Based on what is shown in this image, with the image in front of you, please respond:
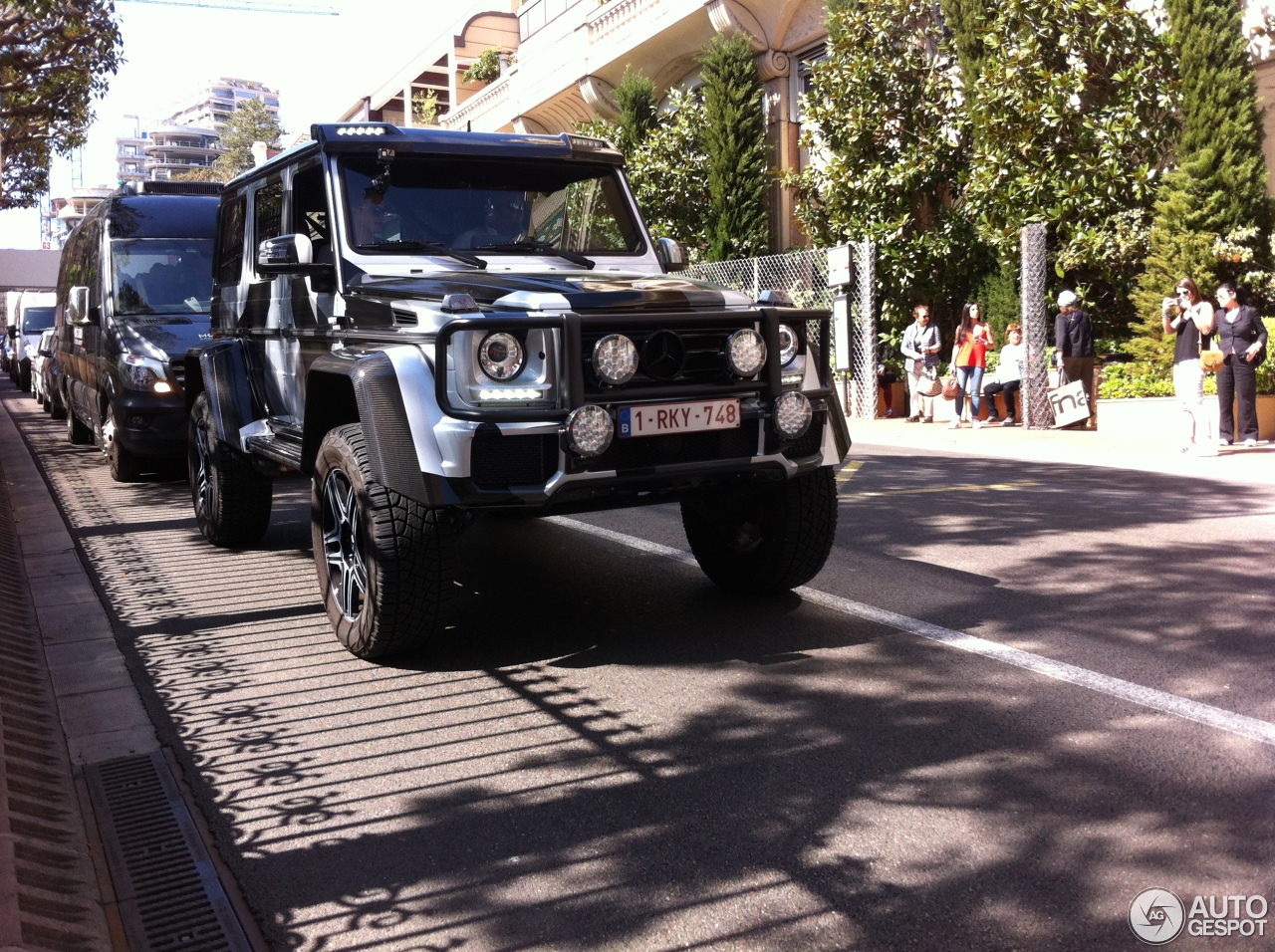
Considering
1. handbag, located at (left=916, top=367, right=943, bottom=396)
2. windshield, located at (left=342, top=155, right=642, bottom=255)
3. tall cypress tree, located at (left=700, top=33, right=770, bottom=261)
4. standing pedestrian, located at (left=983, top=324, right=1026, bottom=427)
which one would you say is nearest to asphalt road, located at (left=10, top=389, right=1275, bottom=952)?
windshield, located at (left=342, top=155, right=642, bottom=255)

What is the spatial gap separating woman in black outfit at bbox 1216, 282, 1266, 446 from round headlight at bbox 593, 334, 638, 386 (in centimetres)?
958

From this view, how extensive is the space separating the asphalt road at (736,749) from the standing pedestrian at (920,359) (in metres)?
10.4

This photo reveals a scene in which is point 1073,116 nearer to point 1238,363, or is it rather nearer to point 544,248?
point 1238,363

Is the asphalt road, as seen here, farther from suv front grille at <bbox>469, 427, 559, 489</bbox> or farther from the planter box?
the planter box

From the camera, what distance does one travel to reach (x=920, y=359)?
17781mm

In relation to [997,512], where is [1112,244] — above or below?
above

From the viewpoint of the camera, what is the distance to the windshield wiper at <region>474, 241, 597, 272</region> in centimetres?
615

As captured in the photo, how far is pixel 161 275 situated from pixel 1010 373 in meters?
10.3

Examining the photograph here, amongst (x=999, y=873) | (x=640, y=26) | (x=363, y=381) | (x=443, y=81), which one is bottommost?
(x=999, y=873)

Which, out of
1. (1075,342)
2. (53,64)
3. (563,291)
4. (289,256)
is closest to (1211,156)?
(1075,342)

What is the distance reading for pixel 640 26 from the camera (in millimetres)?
28344

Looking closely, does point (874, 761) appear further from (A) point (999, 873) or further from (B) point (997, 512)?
(B) point (997, 512)

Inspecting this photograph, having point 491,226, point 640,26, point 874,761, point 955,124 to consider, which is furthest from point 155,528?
point 640,26

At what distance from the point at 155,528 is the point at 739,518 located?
4.85 meters
